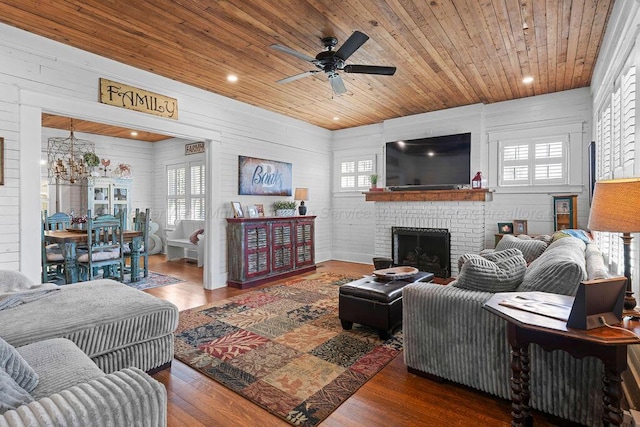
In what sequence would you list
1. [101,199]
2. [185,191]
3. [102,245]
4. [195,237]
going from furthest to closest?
1. [185,191]
2. [101,199]
3. [195,237]
4. [102,245]

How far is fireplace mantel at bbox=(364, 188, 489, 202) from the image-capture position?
213 inches

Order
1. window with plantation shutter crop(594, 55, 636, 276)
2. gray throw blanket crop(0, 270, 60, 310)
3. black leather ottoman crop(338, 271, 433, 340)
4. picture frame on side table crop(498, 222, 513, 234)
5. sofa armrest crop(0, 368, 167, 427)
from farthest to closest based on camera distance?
picture frame on side table crop(498, 222, 513, 234), black leather ottoman crop(338, 271, 433, 340), gray throw blanket crop(0, 270, 60, 310), window with plantation shutter crop(594, 55, 636, 276), sofa armrest crop(0, 368, 167, 427)

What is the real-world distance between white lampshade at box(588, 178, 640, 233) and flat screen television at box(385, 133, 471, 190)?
415cm

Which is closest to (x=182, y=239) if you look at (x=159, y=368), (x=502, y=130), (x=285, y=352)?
(x=159, y=368)

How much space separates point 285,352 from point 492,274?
1807 millimetres

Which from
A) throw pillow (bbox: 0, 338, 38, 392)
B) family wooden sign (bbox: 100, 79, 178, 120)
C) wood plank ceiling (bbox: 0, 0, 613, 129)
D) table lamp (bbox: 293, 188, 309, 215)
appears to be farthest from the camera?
table lamp (bbox: 293, 188, 309, 215)

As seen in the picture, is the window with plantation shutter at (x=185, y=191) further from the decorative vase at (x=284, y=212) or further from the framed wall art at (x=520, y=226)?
the framed wall art at (x=520, y=226)

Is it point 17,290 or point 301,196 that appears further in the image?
point 301,196

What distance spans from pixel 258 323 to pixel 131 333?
4.71 feet

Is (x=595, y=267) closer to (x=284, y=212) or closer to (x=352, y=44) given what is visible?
(x=352, y=44)

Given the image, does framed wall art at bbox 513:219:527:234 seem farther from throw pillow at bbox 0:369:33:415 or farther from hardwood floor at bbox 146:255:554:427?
throw pillow at bbox 0:369:33:415

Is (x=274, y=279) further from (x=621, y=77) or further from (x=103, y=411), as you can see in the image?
(x=621, y=77)

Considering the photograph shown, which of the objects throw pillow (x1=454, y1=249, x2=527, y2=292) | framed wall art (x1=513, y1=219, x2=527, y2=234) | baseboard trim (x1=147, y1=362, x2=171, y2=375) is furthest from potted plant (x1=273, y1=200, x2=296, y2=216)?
throw pillow (x1=454, y1=249, x2=527, y2=292)

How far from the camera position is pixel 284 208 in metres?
6.09
